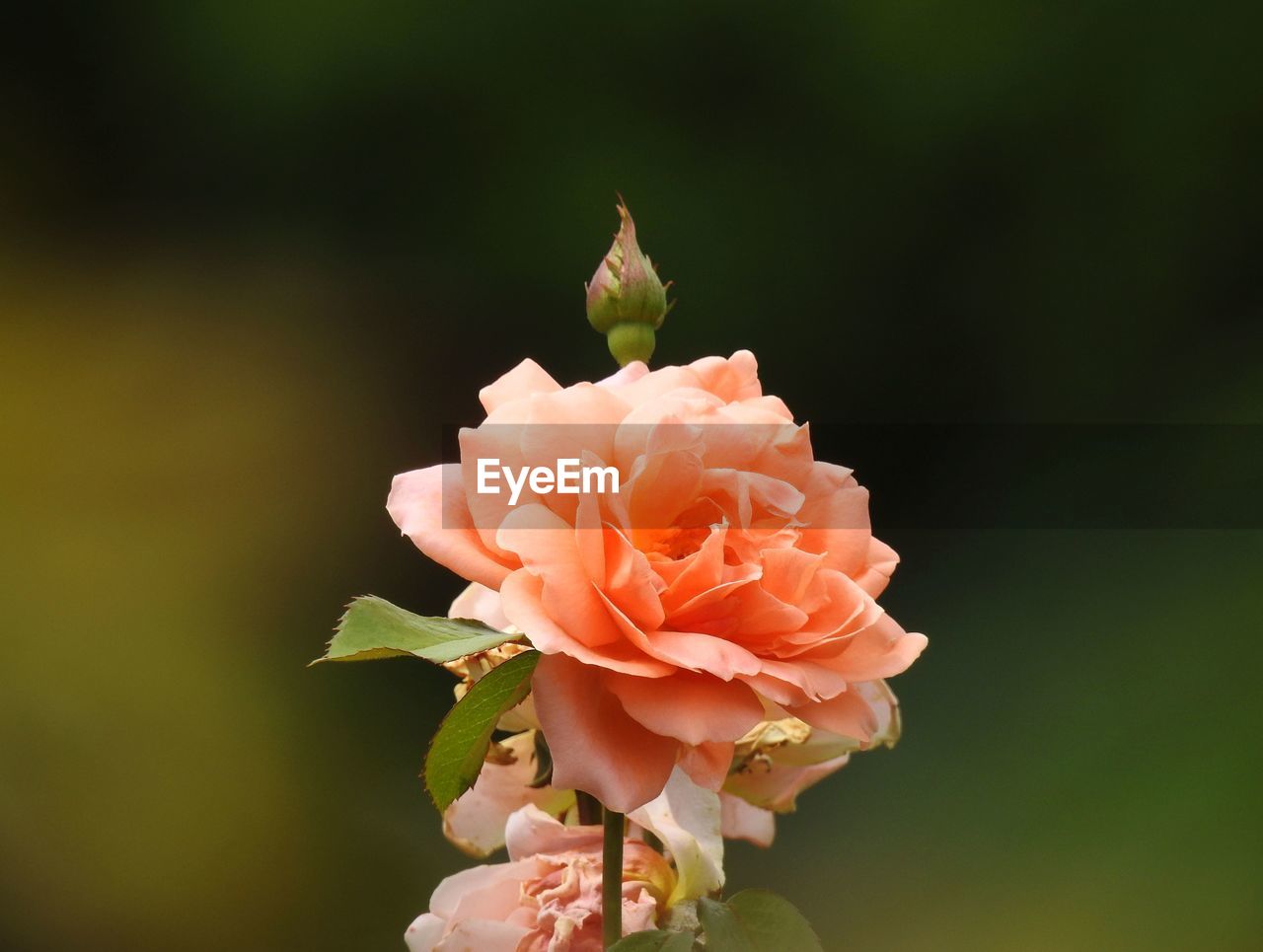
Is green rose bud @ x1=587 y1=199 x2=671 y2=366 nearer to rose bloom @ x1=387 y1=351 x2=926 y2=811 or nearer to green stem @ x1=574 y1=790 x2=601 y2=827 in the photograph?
rose bloom @ x1=387 y1=351 x2=926 y2=811

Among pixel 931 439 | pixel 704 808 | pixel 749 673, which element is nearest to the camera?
pixel 749 673

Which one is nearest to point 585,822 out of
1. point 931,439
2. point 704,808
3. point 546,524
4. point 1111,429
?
point 704,808

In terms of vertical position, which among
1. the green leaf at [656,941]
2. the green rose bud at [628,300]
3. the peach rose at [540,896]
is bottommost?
the green leaf at [656,941]

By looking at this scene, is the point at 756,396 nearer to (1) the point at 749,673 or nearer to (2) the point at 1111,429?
(1) the point at 749,673

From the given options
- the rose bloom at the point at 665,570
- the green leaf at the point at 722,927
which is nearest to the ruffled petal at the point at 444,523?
the rose bloom at the point at 665,570

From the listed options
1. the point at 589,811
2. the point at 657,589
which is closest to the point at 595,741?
the point at 657,589

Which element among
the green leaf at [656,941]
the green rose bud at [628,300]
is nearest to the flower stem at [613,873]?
the green leaf at [656,941]

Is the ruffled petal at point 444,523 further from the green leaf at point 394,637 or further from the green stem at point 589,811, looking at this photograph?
the green stem at point 589,811

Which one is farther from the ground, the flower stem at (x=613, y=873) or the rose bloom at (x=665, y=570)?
the rose bloom at (x=665, y=570)

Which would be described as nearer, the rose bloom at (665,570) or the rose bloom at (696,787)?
the rose bloom at (665,570)
